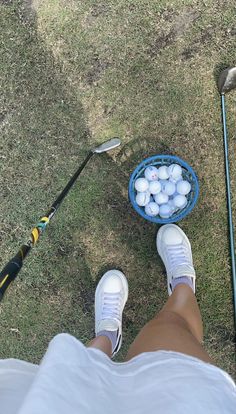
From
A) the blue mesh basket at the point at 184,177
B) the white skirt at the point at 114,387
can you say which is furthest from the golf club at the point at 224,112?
the white skirt at the point at 114,387

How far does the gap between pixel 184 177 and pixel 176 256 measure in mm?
455

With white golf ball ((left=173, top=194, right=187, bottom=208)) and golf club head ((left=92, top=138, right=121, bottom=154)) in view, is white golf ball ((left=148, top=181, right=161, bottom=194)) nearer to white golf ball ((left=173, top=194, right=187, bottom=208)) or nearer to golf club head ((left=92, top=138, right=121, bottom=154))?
white golf ball ((left=173, top=194, right=187, bottom=208))

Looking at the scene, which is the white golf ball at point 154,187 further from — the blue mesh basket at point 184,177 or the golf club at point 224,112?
the golf club at point 224,112

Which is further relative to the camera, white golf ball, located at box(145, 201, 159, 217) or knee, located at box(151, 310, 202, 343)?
white golf ball, located at box(145, 201, 159, 217)

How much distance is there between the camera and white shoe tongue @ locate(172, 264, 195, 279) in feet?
7.98

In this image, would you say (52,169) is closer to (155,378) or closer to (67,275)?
(67,275)

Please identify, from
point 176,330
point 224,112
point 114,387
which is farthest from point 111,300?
point 224,112

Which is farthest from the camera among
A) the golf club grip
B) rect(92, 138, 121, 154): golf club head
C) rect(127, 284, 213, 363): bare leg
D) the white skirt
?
rect(92, 138, 121, 154): golf club head

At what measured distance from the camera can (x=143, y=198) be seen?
247cm

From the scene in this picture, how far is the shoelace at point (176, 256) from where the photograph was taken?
2473 mm

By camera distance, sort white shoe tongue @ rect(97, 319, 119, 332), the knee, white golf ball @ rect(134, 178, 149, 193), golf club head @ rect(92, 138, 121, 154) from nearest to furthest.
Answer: the knee < white shoe tongue @ rect(97, 319, 119, 332) < white golf ball @ rect(134, 178, 149, 193) < golf club head @ rect(92, 138, 121, 154)

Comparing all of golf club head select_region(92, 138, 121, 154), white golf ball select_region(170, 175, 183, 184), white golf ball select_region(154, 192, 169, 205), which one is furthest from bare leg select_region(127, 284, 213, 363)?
golf club head select_region(92, 138, 121, 154)

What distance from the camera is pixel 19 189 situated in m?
2.67

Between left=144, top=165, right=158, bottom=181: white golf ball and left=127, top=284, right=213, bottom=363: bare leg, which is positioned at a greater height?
left=144, top=165, right=158, bottom=181: white golf ball
